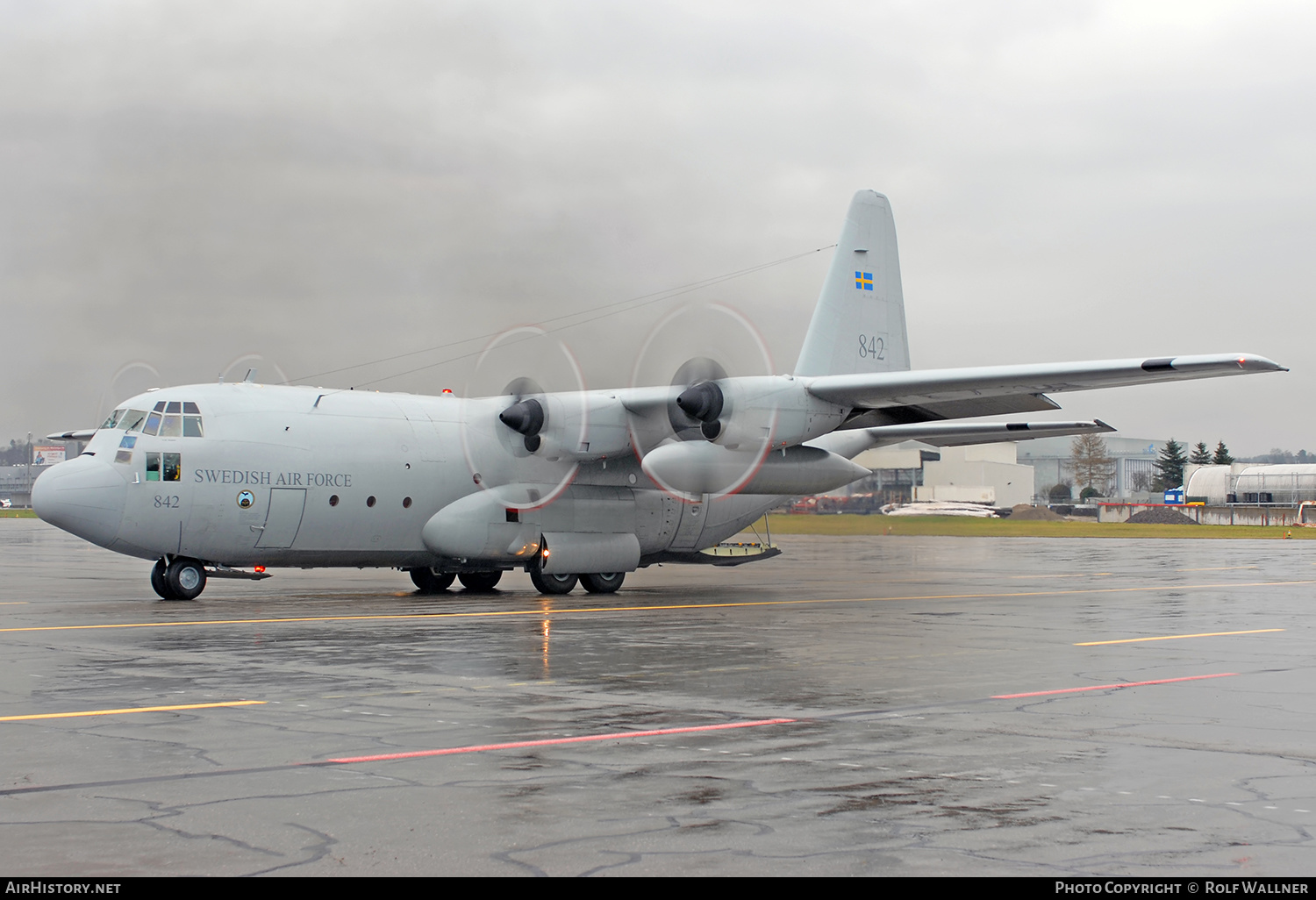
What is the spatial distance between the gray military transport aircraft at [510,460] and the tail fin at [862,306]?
7 centimetres

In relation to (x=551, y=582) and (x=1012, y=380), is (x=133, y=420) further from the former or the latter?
(x=1012, y=380)

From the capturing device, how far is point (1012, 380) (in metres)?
20.4

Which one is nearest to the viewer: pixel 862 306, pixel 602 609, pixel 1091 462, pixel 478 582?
pixel 602 609

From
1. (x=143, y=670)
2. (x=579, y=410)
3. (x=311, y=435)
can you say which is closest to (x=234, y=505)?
(x=311, y=435)

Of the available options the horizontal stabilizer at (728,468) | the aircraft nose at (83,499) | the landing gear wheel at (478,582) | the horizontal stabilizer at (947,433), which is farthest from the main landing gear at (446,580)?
the horizontal stabilizer at (947,433)

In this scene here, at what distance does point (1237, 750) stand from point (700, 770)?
11.6ft

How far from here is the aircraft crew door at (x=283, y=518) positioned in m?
20.5

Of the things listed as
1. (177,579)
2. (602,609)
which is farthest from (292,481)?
(602,609)

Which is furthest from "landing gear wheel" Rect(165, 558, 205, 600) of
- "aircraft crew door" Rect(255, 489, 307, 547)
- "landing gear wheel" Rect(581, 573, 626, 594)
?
"landing gear wheel" Rect(581, 573, 626, 594)

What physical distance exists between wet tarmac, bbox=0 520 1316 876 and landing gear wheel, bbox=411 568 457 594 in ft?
22.6

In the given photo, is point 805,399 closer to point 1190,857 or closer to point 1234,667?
point 1234,667

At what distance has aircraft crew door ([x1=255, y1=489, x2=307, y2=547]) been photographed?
67.3ft

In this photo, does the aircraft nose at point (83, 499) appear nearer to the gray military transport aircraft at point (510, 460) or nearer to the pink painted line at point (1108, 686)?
the gray military transport aircraft at point (510, 460)

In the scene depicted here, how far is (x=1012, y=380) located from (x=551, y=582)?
9.74 metres
